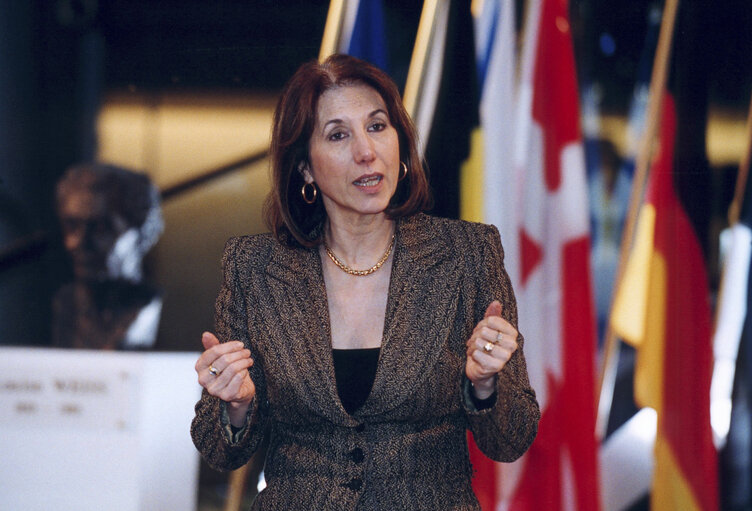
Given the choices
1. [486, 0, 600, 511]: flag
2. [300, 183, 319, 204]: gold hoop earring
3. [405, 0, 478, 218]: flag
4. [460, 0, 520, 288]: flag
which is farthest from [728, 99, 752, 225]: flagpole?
[300, 183, 319, 204]: gold hoop earring

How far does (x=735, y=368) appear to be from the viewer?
8.69ft

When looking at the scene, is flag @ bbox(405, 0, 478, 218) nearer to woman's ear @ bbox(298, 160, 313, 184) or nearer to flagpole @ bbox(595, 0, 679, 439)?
flagpole @ bbox(595, 0, 679, 439)

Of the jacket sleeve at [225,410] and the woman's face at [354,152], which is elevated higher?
the woman's face at [354,152]

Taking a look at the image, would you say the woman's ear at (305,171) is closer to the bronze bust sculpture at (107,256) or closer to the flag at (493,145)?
the flag at (493,145)

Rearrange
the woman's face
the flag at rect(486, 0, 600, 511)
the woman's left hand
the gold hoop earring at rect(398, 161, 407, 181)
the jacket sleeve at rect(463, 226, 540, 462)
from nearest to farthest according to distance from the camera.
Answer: the woman's left hand
the jacket sleeve at rect(463, 226, 540, 462)
the woman's face
the gold hoop earring at rect(398, 161, 407, 181)
the flag at rect(486, 0, 600, 511)

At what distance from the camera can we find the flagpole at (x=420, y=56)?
2.64 meters

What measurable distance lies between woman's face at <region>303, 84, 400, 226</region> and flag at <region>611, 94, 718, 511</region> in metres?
1.30

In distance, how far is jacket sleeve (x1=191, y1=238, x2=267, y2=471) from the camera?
1.59 metres

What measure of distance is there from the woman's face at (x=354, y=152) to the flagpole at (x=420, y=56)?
86 centimetres

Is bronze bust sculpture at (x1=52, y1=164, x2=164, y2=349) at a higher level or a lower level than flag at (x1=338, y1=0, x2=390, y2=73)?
lower

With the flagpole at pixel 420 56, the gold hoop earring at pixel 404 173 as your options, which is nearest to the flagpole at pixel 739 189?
the flagpole at pixel 420 56

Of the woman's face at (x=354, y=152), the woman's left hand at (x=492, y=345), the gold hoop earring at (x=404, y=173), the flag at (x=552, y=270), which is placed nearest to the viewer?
the woman's left hand at (x=492, y=345)

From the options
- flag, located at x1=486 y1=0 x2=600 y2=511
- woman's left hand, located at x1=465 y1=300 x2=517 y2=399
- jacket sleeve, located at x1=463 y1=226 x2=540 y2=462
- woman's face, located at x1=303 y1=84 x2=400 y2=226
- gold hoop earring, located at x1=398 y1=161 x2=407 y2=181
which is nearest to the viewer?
woman's left hand, located at x1=465 y1=300 x2=517 y2=399

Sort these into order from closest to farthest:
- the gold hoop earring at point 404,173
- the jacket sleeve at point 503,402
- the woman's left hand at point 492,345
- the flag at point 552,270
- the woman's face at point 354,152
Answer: the woman's left hand at point 492,345, the jacket sleeve at point 503,402, the woman's face at point 354,152, the gold hoop earring at point 404,173, the flag at point 552,270
